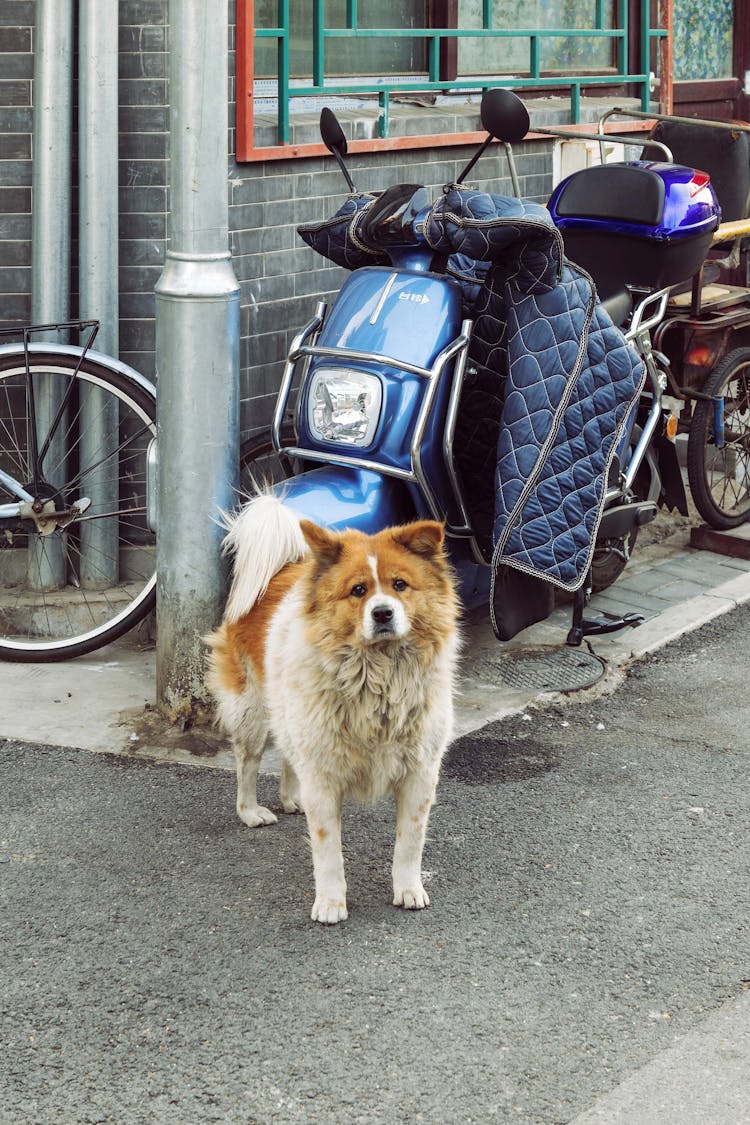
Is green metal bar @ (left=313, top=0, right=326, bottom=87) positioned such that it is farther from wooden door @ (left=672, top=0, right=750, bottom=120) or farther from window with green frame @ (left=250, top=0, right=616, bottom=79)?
wooden door @ (left=672, top=0, right=750, bottom=120)

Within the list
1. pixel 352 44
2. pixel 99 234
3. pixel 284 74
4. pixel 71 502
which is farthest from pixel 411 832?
pixel 352 44

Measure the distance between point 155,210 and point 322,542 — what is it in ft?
8.57

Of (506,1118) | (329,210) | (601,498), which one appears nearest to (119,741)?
(601,498)

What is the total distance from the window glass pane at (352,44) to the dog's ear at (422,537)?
10.6 feet

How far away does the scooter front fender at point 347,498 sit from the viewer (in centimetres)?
485

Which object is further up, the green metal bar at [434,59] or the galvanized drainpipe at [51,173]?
the green metal bar at [434,59]

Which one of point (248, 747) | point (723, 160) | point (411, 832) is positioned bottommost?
point (411, 832)

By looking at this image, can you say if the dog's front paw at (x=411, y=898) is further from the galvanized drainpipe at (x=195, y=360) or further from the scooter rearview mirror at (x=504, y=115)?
the scooter rearview mirror at (x=504, y=115)

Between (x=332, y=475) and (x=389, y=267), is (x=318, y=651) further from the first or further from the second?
(x=389, y=267)

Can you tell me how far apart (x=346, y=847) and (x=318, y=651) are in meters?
0.78

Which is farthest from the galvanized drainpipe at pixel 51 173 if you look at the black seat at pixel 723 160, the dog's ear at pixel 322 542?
the black seat at pixel 723 160

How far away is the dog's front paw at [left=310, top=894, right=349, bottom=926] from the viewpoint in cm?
387

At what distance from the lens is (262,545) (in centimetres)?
426

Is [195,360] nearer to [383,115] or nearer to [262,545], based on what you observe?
[262,545]
